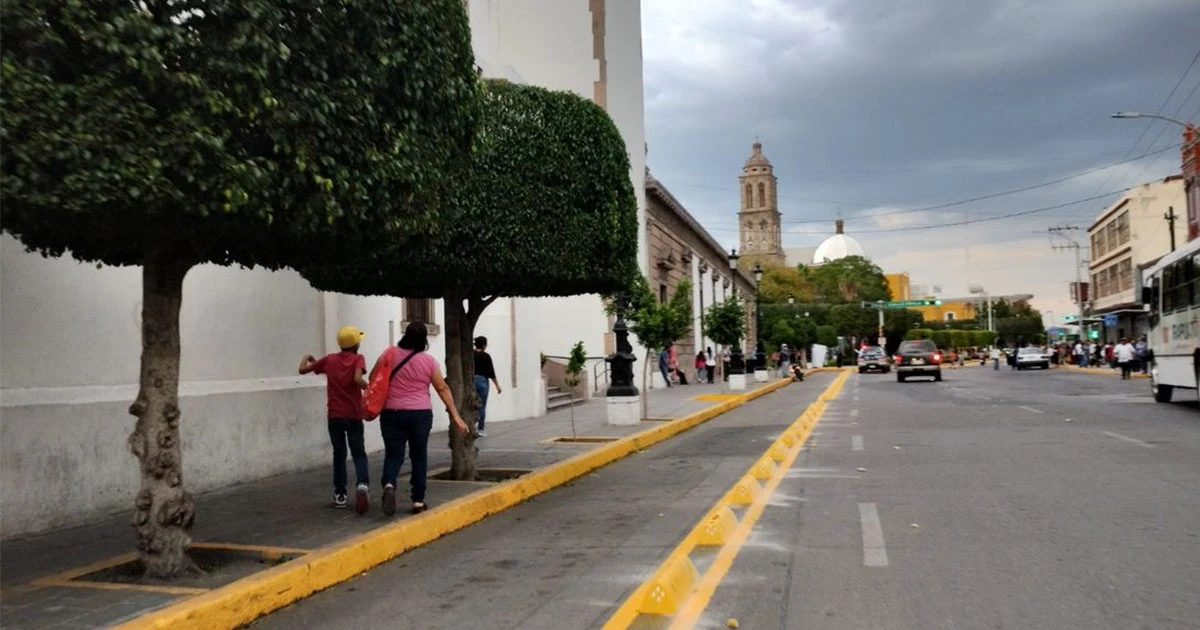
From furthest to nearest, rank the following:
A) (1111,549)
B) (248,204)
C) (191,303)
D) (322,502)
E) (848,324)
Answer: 1. (848,324)
2. (191,303)
3. (322,502)
4. (1111,549)
5. (248,204)

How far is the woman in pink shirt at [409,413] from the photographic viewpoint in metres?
8.02

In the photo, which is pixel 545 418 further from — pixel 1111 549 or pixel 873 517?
pixel 1111 549

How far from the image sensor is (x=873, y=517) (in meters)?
8.02

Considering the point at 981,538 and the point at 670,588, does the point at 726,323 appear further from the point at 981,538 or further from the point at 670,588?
the point at 670,588

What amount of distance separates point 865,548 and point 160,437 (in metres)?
4.77

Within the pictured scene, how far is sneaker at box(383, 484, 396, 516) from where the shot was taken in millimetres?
7988

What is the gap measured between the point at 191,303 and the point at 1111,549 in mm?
8709

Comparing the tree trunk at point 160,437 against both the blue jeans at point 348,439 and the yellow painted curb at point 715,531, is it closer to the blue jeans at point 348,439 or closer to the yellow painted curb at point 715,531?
the blue jeans at point 348,439

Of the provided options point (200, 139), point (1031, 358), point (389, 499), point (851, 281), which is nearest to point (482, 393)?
point (389, 499)

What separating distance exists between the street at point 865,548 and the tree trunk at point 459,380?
929 mm

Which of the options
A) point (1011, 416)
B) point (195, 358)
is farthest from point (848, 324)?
point (195, 358)

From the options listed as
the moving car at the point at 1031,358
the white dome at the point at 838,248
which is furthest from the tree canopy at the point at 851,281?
the moving car at the point at 1031,358

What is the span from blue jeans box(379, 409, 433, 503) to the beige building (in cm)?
5879

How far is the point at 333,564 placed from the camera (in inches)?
253
